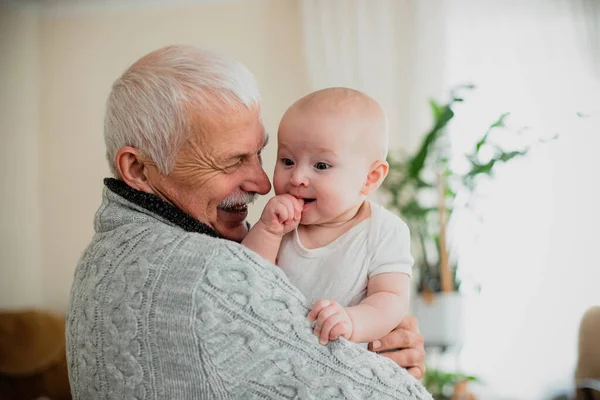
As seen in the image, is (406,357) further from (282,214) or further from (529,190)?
(529,190)

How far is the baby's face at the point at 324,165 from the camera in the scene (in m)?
1.39

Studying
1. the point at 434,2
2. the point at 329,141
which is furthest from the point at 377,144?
the point at 434,2

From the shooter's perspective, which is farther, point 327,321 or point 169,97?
point 169,97

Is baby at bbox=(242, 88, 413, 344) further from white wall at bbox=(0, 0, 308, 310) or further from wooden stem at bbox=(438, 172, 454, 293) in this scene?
white wall at bbox=(0, 0, 308, 310)

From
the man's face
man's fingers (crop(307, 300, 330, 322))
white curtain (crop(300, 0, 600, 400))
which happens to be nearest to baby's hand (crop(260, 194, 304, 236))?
the man's face

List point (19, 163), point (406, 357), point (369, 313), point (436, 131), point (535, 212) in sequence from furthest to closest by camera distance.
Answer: point (19, 163)
point (535, 212)
point (436, 131)
point (406, 357)
point (369, 313)

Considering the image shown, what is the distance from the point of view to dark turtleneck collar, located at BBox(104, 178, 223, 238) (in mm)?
1349

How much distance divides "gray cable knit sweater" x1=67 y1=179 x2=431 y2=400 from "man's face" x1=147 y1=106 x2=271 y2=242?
18 cm

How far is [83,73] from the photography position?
5.55 meters

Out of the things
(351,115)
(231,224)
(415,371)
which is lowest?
(415,371)

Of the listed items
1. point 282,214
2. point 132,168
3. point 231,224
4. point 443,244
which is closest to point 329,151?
point 282,214

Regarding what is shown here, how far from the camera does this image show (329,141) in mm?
1391

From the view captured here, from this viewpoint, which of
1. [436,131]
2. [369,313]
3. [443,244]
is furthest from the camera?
[443,244]

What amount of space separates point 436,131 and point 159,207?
2.86 meters
